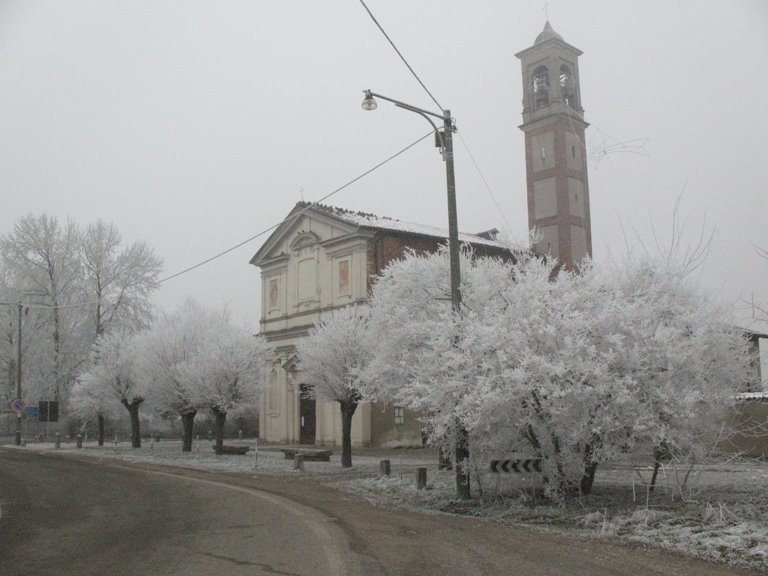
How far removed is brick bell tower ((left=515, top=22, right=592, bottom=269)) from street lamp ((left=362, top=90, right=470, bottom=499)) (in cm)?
3039

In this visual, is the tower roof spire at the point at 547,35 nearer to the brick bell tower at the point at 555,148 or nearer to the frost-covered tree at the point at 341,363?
the brick bell tower at the point at 555,148

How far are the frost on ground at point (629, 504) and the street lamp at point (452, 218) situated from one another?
42cm

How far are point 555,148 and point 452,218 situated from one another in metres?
32.7

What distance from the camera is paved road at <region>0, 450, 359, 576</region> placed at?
28.9ft

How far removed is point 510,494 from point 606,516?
3264 mm

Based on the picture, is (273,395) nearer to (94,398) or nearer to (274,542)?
(94,398)

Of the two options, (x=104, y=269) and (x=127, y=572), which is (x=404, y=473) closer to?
(x=127, y=572)

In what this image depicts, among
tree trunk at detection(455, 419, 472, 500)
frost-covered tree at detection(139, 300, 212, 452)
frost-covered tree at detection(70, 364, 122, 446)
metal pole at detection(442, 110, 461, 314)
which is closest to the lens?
tree trunk at detection(455, 419, 472, 500)

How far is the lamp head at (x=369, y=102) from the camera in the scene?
15414 millimetres


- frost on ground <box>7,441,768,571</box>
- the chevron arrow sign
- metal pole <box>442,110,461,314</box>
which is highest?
metal pole <box>442,110,461,314</box>

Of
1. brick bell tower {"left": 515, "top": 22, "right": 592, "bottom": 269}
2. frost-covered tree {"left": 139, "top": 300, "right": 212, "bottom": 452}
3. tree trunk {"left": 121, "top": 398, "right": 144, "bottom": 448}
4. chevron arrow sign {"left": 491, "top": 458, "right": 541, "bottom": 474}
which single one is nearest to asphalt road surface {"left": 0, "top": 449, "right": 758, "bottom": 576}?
chevron arrow sign {"left": 491, "top": 458, "right": 541, "bottom": 474}

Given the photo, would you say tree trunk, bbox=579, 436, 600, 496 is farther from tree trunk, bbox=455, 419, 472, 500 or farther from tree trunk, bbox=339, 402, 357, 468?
tree trunk, bbox=339, 402, 357, 468

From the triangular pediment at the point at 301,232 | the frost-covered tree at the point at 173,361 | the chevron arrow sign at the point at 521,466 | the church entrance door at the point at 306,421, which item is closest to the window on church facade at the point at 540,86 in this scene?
the triangular pediment at the point at 301,232

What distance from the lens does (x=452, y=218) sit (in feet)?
53.5
